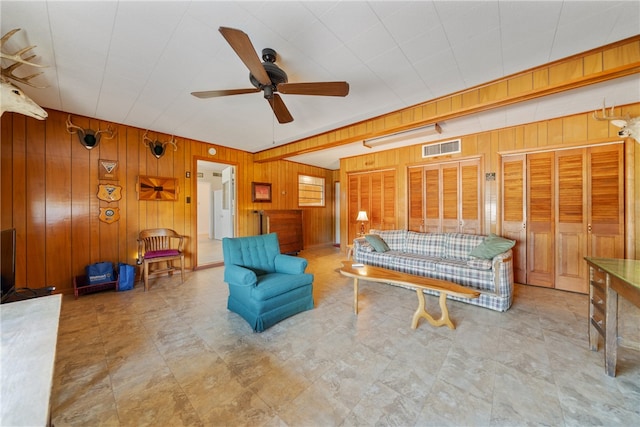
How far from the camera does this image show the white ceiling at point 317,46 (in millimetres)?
1649

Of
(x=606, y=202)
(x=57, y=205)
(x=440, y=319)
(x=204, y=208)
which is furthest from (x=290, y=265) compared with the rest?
(x=204, y=208)

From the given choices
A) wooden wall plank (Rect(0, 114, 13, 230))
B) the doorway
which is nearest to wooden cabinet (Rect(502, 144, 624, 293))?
the doorway

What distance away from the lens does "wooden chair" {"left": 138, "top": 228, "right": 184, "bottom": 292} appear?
12.1 ft

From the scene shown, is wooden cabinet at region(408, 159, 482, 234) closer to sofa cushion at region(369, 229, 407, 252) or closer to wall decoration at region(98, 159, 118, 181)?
sofa cushion at region(369, 229, 407, 252)

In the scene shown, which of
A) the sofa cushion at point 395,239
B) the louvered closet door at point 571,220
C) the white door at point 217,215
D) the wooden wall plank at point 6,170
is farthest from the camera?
the white door at point 217,215

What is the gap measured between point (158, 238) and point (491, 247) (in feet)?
17.5

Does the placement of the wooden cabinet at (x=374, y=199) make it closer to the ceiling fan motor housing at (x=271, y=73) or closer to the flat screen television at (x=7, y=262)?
the ceiling fan motor housing at (x=271, y=73)

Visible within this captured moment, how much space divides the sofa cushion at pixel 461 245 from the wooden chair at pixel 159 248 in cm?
440

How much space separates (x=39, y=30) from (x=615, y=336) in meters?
4.93

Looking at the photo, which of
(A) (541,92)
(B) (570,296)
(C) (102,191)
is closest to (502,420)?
(A) (541,92)

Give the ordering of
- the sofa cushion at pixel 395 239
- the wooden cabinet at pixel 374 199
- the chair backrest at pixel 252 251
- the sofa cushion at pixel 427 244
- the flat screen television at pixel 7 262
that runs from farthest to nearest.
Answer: the wooden cabinet at pixel 374 199 < the sofa cushion at pixel 395 239 < the sofa cushion at pixel 427 244 < the chair backrest at pixel 252 251 < the flat screen television at pixel 7 262

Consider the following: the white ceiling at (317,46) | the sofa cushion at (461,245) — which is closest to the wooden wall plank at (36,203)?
the white ceiling at (317,46)

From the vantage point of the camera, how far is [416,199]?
485 cm

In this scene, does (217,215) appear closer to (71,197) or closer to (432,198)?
(71,197)
